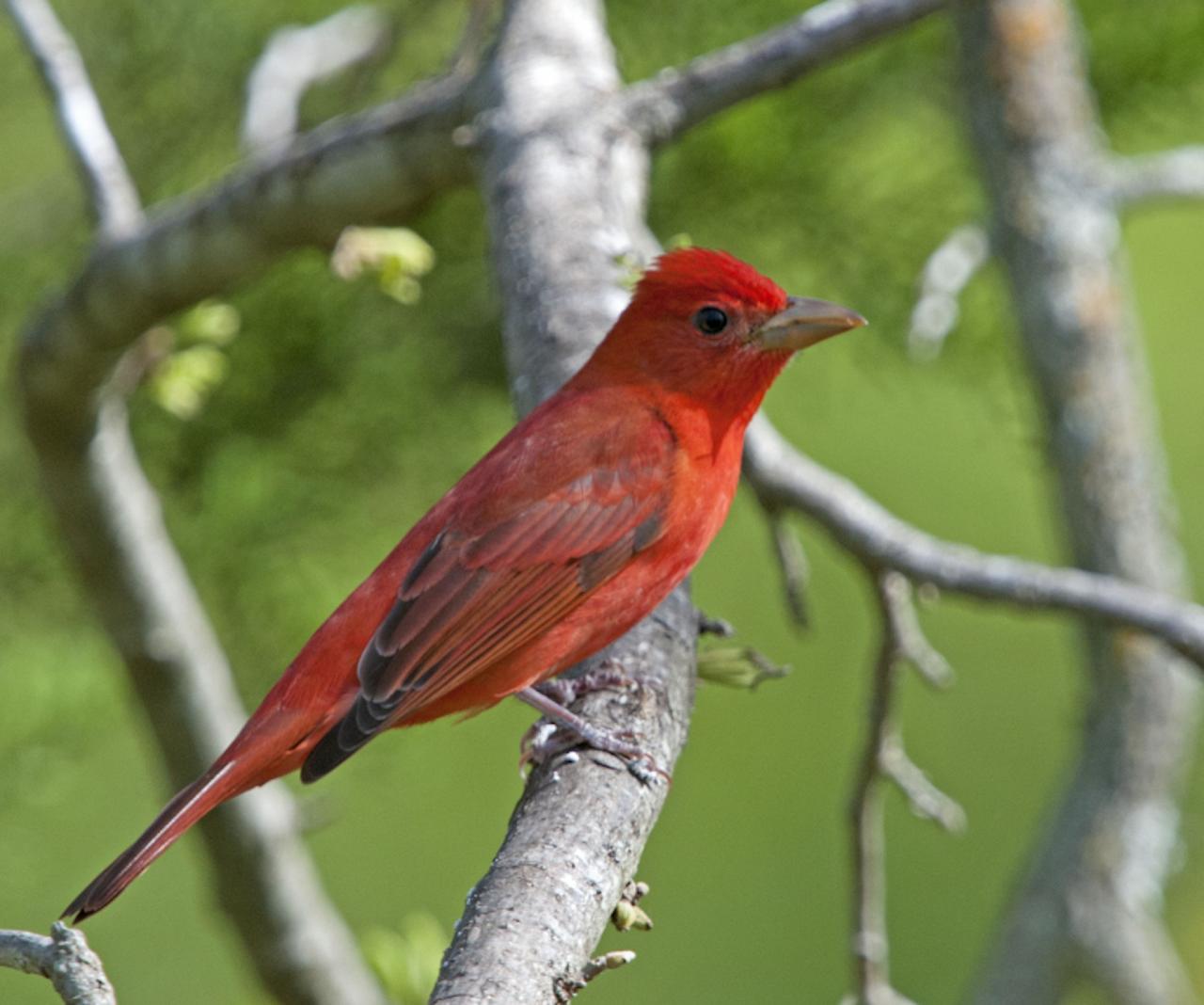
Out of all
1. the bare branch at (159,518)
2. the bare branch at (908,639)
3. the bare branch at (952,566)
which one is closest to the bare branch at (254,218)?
the bare branch at (159,518)

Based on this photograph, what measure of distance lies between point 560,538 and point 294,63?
1651mm

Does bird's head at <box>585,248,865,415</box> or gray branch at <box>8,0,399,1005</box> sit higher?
bird's head at <box>585,248,865,415</box>

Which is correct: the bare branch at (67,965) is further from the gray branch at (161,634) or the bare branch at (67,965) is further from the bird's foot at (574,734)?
the gray branch at (161,634)

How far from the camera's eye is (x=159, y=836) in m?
2.30

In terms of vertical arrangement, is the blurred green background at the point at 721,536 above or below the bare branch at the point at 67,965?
below

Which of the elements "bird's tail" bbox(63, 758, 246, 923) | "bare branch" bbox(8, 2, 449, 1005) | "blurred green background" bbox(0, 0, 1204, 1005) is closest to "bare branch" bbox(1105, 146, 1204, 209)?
"blurred green background" bbox(0, 0, 1204, 1005)

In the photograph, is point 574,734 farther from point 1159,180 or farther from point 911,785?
point 1159,180

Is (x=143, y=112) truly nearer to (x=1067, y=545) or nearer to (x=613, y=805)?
(x=1067, y=545)

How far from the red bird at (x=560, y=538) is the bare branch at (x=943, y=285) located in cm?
44

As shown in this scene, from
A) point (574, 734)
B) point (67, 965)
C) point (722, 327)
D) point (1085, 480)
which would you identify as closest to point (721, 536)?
point (1085, 480)

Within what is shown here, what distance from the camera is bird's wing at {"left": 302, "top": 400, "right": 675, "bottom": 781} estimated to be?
103 inches

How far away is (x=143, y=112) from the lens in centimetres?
438

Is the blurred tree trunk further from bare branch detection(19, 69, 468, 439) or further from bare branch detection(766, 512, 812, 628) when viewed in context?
bare branch detection(19, 69, 468, 439)

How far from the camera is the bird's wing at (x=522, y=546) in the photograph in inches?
103
